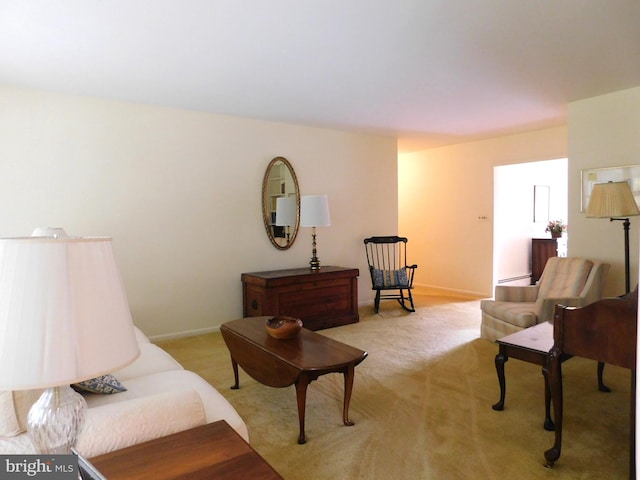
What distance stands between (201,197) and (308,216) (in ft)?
3.95

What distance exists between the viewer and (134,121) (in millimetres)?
3990

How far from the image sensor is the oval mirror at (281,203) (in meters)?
4.85

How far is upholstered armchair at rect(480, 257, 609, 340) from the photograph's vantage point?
11.7 ft

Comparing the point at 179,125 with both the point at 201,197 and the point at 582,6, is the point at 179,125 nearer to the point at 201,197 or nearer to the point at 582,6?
the point at 201,197

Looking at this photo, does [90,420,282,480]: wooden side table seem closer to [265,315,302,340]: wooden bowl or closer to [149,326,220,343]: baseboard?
[265,315,302,340]: wooden bowl

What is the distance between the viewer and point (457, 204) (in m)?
6.48

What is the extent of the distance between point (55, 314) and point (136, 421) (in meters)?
0.69

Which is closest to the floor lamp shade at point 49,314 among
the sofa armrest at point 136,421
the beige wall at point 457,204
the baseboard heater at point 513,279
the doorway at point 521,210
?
the sofa armrest at point 136,421

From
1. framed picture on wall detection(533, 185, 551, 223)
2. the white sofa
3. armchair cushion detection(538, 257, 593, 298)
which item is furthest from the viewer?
framed picture on wall detection(533, 185, 551, 223)

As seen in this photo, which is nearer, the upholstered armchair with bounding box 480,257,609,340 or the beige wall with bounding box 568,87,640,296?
the upholstered armchair with bounding box 480,257,609,340

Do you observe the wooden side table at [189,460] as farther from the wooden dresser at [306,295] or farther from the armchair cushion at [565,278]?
the armchair cushion at [565,278]

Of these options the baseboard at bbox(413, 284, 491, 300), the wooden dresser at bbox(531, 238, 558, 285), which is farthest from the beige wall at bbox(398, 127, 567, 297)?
the wooden dresser at bbox(531, 238, 558, 285)

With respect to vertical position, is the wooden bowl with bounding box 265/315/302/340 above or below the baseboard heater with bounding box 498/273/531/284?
above

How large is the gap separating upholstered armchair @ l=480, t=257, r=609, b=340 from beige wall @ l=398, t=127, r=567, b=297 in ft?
6.49
